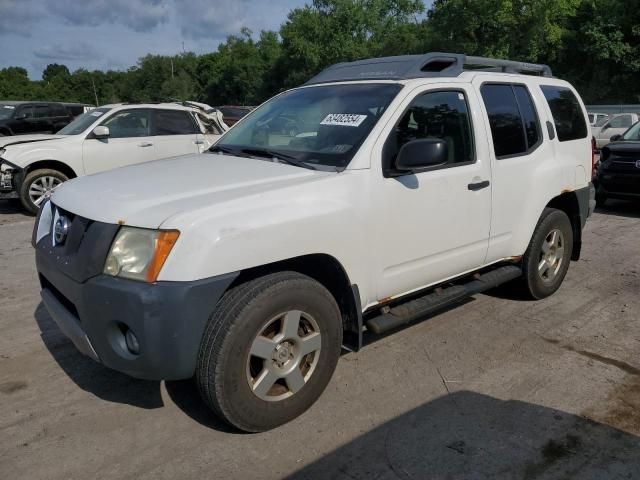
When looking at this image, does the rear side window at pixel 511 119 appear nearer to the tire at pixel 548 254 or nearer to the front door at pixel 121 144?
the tire at pixel 548 254

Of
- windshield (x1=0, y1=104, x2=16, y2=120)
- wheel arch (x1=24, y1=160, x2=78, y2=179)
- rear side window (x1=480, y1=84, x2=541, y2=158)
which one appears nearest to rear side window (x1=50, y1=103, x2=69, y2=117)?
windshield (x1=0, y1=104, x2=16, y2=120)

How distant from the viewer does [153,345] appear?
2.59 m

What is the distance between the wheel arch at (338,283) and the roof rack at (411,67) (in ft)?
4.73

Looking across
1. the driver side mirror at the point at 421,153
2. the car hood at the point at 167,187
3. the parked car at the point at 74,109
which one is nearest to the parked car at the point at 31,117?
the parked car at the point at 74,109

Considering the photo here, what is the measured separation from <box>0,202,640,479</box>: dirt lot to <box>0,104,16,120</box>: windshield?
13.8 metres

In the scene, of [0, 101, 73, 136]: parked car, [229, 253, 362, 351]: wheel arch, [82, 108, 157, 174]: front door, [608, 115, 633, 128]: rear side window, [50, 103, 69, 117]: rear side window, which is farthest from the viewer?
[608, 115, 633, 128]: rear side window

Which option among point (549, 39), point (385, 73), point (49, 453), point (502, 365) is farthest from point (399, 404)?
point (549, 39)

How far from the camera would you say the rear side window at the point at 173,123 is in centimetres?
Result: 988

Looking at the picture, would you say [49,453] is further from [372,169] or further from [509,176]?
[509,176]

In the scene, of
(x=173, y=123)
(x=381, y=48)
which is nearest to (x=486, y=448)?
(x=173, y=123)

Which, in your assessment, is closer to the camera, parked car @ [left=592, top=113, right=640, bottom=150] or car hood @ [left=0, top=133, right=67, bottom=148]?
car hood @ [left=0, top=133, right=67, bottom=148]

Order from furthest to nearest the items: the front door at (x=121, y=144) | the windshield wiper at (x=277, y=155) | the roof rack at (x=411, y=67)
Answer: the front door at (x=121, y=144)
the roof rack at (x=411, y=67)
the windshield wiper at (x=277, y=155)

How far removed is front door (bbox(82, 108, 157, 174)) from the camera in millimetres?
9195

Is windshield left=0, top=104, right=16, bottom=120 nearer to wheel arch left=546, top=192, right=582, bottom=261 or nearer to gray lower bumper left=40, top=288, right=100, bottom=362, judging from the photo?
gray lower bumper left=40, top=288, right=100, bottom=362
